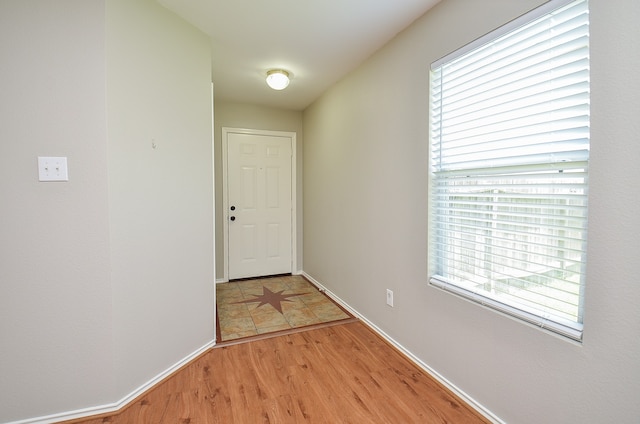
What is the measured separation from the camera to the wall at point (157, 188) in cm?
170

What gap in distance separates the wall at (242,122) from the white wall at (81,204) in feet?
6.48

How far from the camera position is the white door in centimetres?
404

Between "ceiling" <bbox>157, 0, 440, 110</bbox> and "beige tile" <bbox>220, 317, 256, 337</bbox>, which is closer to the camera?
"ceiling" <bbox>157, 0, 440, 110</bbox>

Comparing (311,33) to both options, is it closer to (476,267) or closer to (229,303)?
(476,267)

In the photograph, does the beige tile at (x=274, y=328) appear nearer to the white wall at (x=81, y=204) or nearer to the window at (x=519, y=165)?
the white wall at (x=81, y=204)

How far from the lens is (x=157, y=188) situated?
1932mm

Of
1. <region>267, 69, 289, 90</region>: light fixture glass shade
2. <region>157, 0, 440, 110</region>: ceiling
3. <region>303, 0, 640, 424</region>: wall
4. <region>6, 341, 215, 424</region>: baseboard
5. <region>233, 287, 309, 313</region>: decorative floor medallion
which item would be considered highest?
<region>157, 0, 440, 110</region>: ceiling

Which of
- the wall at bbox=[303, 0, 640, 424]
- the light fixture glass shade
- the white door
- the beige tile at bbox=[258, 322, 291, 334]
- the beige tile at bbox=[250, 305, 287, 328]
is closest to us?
the wall at bbox=[303, 0, 640, 424]

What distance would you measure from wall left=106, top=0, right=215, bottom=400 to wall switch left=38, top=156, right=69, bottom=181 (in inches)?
8.1

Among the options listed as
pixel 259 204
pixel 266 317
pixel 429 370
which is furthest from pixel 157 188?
pixel 259 204

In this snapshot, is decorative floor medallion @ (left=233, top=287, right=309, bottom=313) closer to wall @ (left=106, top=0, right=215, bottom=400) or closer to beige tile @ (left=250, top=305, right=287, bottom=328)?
beige tile @ (left=250, top=305, right=287, bottom=328)

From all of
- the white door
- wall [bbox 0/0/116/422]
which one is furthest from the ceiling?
the white door

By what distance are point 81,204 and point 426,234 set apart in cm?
202

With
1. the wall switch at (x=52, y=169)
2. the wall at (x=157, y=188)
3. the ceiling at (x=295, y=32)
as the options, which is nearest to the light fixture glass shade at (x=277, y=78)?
the ceiling at (x=295, y=32)
